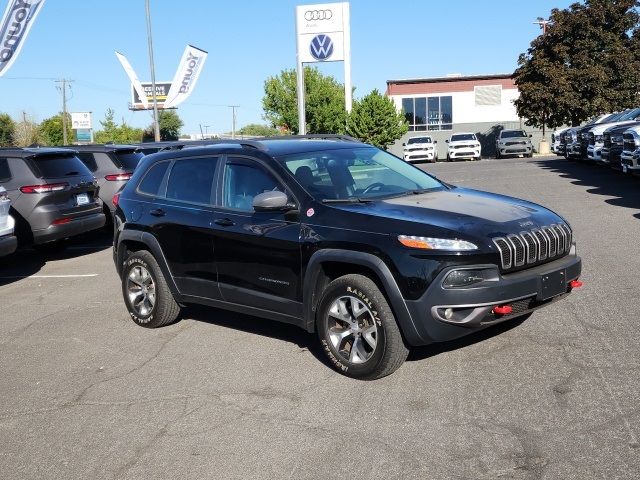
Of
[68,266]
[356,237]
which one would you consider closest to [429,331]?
[356,237]

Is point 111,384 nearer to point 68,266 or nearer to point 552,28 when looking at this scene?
point 68,266

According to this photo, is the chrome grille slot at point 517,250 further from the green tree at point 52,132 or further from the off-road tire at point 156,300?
the green tree at point 52,132

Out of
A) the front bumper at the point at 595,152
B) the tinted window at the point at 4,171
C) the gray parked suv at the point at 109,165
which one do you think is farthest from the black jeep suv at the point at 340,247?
the front bumper at the point at 595,152

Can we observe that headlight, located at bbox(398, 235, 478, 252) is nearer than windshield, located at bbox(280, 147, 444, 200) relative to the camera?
Yes

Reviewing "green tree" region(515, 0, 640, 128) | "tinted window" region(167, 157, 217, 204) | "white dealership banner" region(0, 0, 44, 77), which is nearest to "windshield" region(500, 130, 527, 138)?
"green tree" region(515, 0, 640, 128)

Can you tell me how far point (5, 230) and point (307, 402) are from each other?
658 cm

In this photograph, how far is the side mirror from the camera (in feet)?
17.9

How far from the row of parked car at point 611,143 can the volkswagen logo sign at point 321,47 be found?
43.9 feet

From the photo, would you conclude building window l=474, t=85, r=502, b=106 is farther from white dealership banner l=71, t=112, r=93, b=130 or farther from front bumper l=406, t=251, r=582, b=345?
front bumper l=406, t=251, r=582, b=345

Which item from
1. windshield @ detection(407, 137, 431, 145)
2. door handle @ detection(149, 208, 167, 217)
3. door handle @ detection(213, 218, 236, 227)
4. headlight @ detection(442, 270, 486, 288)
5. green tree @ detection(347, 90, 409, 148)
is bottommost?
headlight @ detection(442, 270, 486, 288)

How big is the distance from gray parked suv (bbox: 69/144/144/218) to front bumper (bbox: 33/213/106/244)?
1675mm

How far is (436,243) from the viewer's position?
15.8 feet

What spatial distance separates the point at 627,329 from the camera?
19.1 feet

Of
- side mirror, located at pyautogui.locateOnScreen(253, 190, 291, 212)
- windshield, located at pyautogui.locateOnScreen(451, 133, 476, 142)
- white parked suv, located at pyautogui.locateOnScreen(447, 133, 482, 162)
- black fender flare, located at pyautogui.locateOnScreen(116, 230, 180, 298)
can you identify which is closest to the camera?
side mirror, located at pyautogui.locateOnScreen(253, 190, 291, 212)
